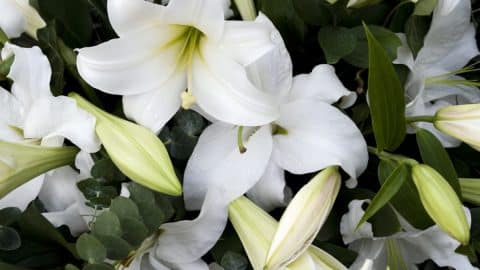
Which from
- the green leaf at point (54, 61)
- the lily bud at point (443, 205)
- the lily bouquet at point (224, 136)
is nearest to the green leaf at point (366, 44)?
the lily bouquet at point (224, 136)

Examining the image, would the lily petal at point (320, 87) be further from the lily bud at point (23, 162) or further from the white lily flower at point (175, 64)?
the lily bud at point (23, 162)

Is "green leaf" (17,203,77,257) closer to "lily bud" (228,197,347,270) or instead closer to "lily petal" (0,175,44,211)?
"lily petal" (0,175,44,211)

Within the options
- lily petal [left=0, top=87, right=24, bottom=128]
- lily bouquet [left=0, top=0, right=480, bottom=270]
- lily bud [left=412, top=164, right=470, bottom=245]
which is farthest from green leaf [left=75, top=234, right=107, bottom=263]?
lily bud [left=412, top=164, right=470, bottom=245]

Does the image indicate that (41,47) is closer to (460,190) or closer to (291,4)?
(291,4)

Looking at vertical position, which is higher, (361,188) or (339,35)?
(339,35)

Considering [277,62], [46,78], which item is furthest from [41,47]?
[277,62]

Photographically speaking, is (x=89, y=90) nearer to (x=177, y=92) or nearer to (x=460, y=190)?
(x=177, y=92)

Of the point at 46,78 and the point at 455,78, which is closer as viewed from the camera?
the point at 46,78
